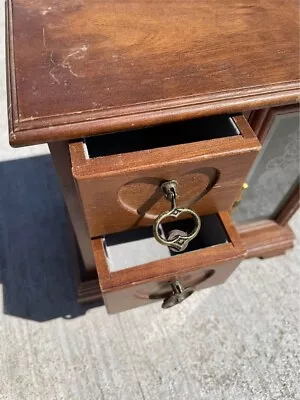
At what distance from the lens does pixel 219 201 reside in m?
0.61

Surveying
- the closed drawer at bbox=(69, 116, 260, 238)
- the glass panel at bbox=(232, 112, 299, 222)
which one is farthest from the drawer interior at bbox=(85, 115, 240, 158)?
the glass panel at bbox=(232, 112, 299, 222)

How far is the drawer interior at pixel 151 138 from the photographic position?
1.90ft

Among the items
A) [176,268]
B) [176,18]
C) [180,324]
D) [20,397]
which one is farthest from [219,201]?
[20,397]

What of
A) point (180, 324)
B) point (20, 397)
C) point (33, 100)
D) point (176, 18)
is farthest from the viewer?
point (180, 324)

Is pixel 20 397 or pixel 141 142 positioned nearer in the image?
pixel 141 142

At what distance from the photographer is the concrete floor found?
0.84m

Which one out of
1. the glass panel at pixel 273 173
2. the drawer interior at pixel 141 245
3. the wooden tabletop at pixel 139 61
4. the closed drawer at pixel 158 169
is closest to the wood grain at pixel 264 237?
the glass panel at pixel 273 173

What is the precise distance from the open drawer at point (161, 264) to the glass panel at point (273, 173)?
5.9 inches

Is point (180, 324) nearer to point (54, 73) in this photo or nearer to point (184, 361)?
point (184, 361)

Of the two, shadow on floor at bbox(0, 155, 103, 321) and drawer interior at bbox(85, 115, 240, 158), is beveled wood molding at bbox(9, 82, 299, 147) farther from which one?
shadow on floor at bbox(0, 155, 103, 321)

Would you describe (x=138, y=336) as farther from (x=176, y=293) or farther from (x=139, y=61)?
(x=139, y=61)

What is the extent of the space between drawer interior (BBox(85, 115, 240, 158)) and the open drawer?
147mm

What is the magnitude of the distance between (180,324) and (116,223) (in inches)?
17.3

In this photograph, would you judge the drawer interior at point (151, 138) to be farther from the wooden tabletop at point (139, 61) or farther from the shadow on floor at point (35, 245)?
the shadow on floor at point (35, 245)
